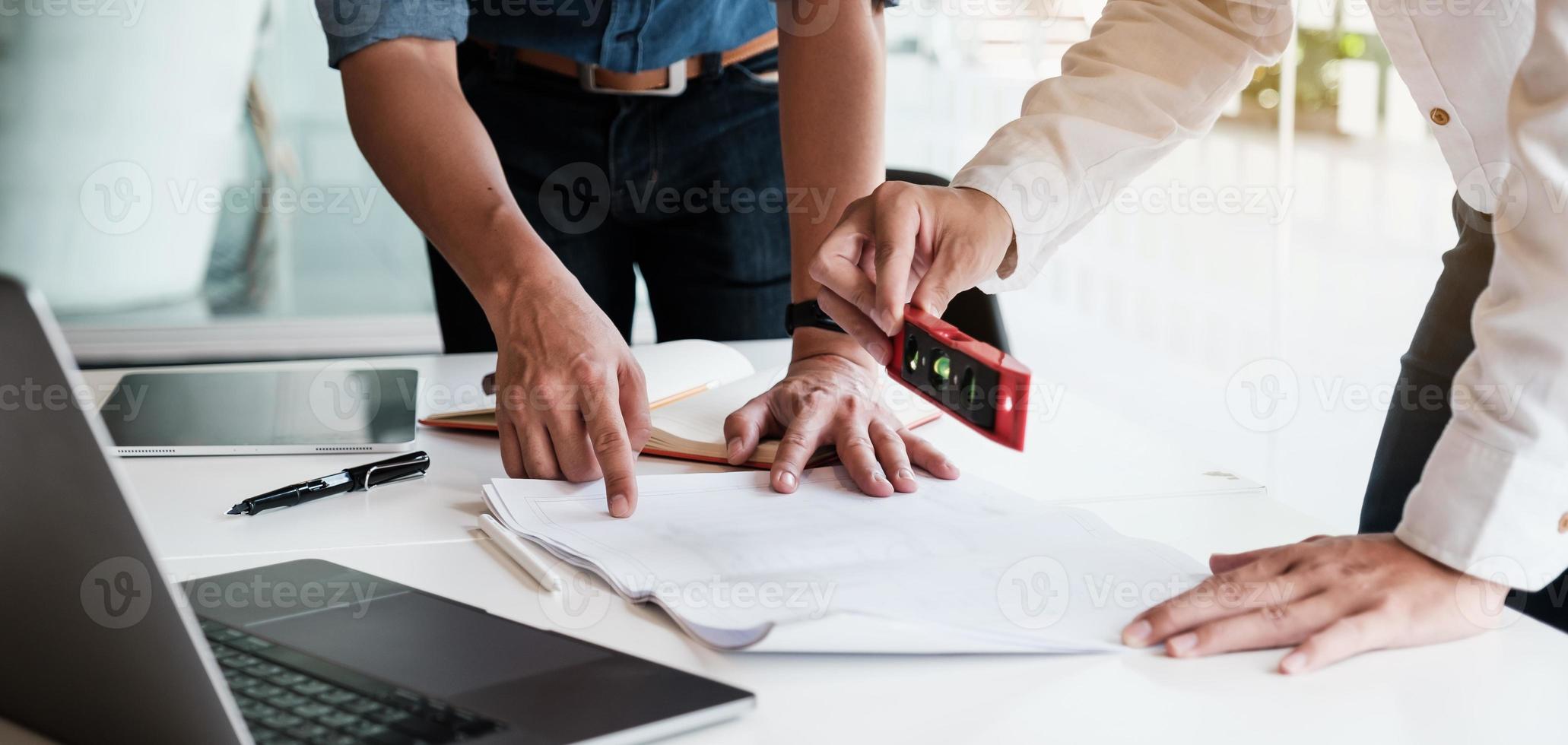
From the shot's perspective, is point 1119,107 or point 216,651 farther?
point 1119,107

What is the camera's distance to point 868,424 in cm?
107

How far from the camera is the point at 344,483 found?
101 cm

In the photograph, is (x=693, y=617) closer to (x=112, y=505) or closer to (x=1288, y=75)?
(x=112, y=505)

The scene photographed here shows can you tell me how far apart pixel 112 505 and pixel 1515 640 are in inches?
29.6

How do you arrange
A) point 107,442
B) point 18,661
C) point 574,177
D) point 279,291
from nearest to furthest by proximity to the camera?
point 107,442
point 18,661
point 574,177
point 279,291

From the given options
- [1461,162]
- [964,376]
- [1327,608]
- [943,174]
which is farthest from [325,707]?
[943,174]

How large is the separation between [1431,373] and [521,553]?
831mm

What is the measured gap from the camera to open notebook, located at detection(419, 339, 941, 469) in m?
1.12

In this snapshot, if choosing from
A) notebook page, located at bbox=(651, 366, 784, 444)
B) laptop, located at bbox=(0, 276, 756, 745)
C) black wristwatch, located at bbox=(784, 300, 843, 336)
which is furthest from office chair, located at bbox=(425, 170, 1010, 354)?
laptop, located at bbox=(0, 276, 756, 745)

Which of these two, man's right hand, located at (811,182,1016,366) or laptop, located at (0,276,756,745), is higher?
man's right hand, located at (811,182,1016,366)

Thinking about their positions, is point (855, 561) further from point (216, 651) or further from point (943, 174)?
point (943, 174)

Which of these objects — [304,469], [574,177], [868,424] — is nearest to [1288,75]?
[574,177]

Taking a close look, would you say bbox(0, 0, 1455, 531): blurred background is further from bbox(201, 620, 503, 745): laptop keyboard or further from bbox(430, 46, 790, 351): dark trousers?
bbox(201, 620, 503, 745): laptop keyboard

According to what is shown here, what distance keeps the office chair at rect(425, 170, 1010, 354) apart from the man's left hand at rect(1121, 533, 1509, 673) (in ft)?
3.04
